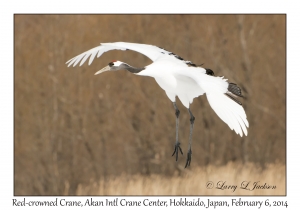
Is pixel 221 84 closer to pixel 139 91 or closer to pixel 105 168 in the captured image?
pixel 139 91

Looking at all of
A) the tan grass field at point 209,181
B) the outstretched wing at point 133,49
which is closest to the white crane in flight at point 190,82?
the outstretched wing at point 133,49

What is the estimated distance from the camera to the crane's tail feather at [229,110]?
6629 mm

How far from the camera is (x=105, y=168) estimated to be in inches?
744

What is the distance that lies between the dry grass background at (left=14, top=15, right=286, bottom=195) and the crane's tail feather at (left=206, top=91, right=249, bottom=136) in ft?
30.5

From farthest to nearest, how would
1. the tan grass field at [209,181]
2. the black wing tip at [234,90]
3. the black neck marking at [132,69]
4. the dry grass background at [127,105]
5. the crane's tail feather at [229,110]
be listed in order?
the dry grass background at [127,105]
the tan grass field at [209,181]
the black neck marking at [132,69]
the black wing tip at [234,90]
the crane's tail feather at [229,110]

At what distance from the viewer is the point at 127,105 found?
747 inches

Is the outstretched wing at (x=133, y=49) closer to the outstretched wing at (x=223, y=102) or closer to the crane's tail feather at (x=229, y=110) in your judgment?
the outstretched wing at (x=223, y=102)

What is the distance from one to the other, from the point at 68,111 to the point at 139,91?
8.56 ft

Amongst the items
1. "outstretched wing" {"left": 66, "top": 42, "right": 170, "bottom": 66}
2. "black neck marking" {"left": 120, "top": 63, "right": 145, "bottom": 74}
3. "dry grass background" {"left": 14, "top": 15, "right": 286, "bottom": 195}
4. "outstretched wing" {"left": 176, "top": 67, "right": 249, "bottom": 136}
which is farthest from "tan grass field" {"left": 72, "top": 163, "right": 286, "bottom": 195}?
"outstretched wing" {"left": 176, "top": 67, "right": 249, "bottom": 136}

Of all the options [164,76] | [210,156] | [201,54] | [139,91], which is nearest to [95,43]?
[139,91]

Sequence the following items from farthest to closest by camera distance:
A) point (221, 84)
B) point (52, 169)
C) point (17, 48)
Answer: point (17, 48) < point (52, 169) < point (221, 84)

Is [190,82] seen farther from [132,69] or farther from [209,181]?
[209,181]

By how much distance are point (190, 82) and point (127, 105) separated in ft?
38.4

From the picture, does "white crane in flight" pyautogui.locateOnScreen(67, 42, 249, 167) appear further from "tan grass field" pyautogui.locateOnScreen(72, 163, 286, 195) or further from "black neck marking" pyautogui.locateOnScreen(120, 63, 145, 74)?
"tan grass field" pyautogui.locateOnScreen(72, 163, 286, 195)
